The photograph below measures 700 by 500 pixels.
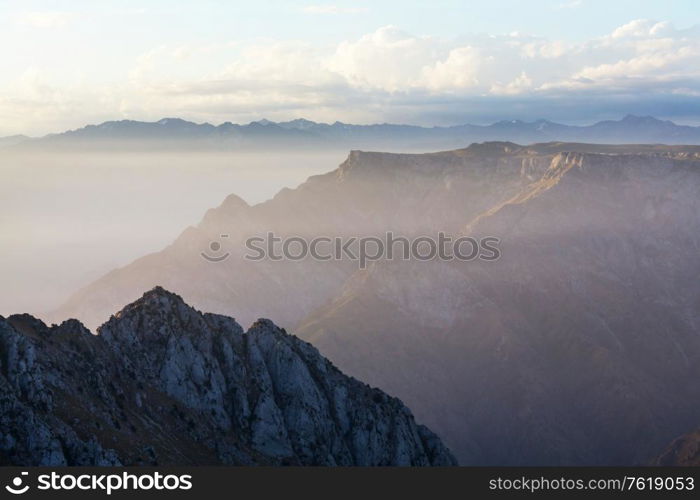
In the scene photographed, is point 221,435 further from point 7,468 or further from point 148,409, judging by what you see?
point 7,468

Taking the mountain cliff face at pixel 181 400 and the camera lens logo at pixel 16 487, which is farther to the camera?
the mountain cliff face at pixel 181 400

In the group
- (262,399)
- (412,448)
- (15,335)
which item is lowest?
(412,448)

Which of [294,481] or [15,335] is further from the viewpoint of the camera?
[15,335]

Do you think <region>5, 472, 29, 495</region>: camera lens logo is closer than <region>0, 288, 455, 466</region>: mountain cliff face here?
Yes

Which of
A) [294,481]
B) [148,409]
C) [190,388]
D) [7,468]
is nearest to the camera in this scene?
[7,468]

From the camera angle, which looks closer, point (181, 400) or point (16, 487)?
point (16, 487)

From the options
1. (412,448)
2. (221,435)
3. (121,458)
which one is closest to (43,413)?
(121,458)

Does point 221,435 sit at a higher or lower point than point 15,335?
lower

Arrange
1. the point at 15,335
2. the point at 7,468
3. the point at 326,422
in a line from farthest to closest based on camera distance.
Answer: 1. the point at 326,422
2. the point at 15,335
3. the point at 7,468
